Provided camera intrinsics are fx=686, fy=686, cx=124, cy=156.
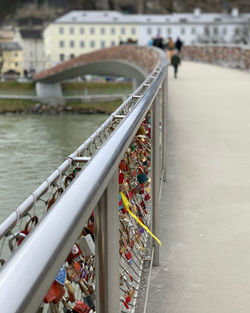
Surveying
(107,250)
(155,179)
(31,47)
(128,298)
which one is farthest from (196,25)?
(107,250)

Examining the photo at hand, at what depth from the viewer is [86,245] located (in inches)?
73.8

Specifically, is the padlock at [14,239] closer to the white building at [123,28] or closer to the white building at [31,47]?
the white building at [123,28]

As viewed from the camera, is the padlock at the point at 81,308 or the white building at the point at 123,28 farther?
the white building at the point at 123,28

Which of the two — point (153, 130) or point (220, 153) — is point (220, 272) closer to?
point (153, 130)

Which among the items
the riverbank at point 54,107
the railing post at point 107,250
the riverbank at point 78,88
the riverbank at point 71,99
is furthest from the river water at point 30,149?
the riverbank at point 78,88

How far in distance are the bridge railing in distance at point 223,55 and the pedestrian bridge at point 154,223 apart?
54.1ft

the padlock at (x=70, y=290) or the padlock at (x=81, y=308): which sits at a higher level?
the padlock at (x=70, y=290)

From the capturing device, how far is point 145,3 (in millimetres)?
113625

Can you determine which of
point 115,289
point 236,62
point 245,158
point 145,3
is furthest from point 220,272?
point 145,3

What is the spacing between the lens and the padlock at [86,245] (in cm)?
186

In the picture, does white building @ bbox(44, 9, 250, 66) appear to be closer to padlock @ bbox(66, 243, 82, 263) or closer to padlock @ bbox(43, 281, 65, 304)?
padlock @ bbox(66, 243, 82, 263)

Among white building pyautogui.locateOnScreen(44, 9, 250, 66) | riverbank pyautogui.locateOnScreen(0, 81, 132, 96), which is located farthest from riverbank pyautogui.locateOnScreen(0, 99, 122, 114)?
white building pyautogui.locateOnScreen(44, 9, 250, 66)

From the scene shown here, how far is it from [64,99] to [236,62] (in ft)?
138

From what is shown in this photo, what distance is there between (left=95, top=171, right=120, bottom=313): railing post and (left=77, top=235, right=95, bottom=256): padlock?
0.11ft
